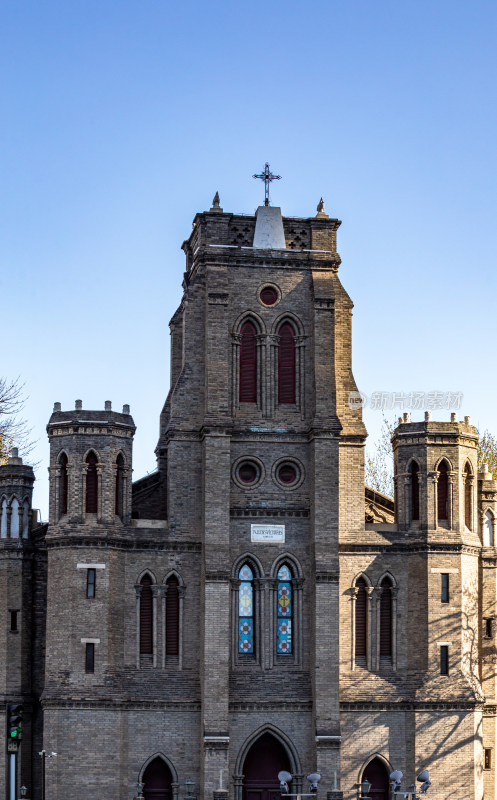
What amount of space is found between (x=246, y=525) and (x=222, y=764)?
7782 mm

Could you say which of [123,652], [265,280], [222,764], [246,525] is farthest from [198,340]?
[222,764]

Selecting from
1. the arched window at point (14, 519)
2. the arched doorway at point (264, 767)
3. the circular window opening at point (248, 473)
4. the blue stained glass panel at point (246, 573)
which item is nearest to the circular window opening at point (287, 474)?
the circular window opening at point (248, 473)

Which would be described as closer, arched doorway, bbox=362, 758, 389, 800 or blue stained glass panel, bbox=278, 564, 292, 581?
arched doorway, bbox=362, 758, 389, 800

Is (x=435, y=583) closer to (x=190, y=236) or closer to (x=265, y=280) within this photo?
(x=265, y=280)

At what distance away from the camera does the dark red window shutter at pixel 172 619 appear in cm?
4969

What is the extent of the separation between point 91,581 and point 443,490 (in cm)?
1230

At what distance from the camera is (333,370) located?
51250mm

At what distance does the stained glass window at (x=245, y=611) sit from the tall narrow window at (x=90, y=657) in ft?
16.0

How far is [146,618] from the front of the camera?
1957 inches

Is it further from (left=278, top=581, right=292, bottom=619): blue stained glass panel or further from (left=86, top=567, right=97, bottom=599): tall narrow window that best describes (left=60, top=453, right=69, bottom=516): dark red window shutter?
(left=278, top=581, right=292, bottom=619): blue stained glass panel

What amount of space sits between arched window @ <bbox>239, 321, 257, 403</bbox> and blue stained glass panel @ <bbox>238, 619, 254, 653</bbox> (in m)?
7.49

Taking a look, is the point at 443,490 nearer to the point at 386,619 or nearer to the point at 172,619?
the point at 386,619

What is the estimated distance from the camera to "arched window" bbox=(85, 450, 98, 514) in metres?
49.8

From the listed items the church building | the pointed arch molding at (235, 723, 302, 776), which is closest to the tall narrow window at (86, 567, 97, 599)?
the church building
